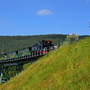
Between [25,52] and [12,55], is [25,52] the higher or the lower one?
the higher one

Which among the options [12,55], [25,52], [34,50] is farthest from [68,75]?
[12,55]

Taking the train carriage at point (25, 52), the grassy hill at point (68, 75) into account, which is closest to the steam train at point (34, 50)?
the train carriage at point (25, 52)

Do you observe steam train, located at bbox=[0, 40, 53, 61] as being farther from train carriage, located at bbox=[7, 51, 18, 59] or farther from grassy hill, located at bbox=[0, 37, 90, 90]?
grassy hill, located at bbox=[0, 37, 90, 90]

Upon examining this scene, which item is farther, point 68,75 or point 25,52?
point 25,52

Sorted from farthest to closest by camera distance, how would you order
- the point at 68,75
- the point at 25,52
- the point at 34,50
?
the point at 25,52 → the point at 34,50 → the point at 68,75

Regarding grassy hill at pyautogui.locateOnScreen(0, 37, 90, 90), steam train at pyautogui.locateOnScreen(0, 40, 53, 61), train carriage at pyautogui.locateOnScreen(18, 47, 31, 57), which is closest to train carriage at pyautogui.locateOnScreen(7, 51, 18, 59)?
steam train at pyautogui.locateOnScreen(0, 40, 53, 61)

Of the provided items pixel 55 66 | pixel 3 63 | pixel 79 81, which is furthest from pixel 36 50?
pixel 79 81

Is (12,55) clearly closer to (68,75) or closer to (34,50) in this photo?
(34,50)

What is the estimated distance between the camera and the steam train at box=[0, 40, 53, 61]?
2871 centimetres

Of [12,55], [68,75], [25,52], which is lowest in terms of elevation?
[12,55]

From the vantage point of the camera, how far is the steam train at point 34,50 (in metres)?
28.7

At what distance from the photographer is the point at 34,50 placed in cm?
3203

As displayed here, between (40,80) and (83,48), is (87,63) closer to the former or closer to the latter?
(83,48)

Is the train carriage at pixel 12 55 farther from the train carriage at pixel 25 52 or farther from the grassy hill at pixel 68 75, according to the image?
the grassy hill at pixel 68 75
